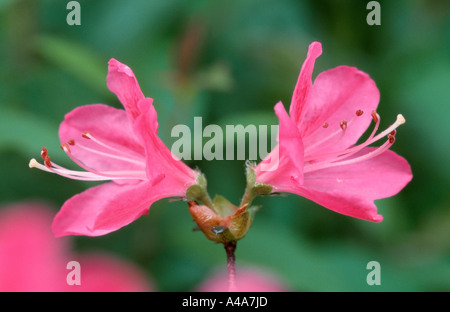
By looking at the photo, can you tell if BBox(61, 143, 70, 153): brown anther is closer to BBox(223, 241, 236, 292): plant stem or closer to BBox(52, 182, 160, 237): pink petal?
BBox(52, 182, 160, 237): pink petal

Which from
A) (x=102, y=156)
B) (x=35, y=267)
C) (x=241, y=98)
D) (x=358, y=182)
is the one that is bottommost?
(x=35, y=267)

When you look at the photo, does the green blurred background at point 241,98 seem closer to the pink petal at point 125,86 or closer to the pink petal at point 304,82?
the pink petal at point 125,86

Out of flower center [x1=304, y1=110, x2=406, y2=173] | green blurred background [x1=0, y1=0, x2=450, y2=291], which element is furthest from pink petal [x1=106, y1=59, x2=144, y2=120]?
green blurred background [x1=0, y1=0, x2=450, y2=291]

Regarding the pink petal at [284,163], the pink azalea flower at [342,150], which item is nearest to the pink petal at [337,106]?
the pink azalea flower at [342,150]

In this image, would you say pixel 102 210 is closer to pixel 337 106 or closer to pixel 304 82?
pixel 304 82

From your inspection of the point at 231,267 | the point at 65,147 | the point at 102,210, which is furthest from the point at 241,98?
the point at 231,267

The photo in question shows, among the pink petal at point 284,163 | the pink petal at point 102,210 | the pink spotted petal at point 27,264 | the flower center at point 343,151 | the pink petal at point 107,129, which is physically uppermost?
the pink petal at point 107,129
